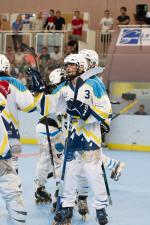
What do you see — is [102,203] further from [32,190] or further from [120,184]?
[120,184]

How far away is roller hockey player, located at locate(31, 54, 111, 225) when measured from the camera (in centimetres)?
534

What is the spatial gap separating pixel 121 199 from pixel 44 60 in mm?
7648

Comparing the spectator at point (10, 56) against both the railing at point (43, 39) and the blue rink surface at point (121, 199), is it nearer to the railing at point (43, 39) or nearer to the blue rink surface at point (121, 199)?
the railing at point (43, 39)

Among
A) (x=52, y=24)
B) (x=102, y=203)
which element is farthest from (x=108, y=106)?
(x=52, y=24)

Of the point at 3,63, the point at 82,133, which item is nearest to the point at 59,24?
the point at 3,63

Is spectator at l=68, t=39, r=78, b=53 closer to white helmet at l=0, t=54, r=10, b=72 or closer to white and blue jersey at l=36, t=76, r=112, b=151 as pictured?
white helmet at l=0, t=54, r=10, b=72

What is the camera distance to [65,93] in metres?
5.47

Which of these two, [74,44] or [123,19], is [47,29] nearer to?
[74,44]

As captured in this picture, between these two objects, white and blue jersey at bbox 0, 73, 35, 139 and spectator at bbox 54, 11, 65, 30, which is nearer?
white and blue jersey at bbox 0, 73, 35, 139

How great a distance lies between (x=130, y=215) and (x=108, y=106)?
4.25 ft

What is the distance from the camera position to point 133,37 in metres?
15.7

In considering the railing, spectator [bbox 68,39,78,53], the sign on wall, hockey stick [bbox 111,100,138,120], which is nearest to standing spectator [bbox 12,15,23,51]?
the railing

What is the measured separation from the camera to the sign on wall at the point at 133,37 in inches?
605

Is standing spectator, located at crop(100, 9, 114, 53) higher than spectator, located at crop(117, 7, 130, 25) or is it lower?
lower
